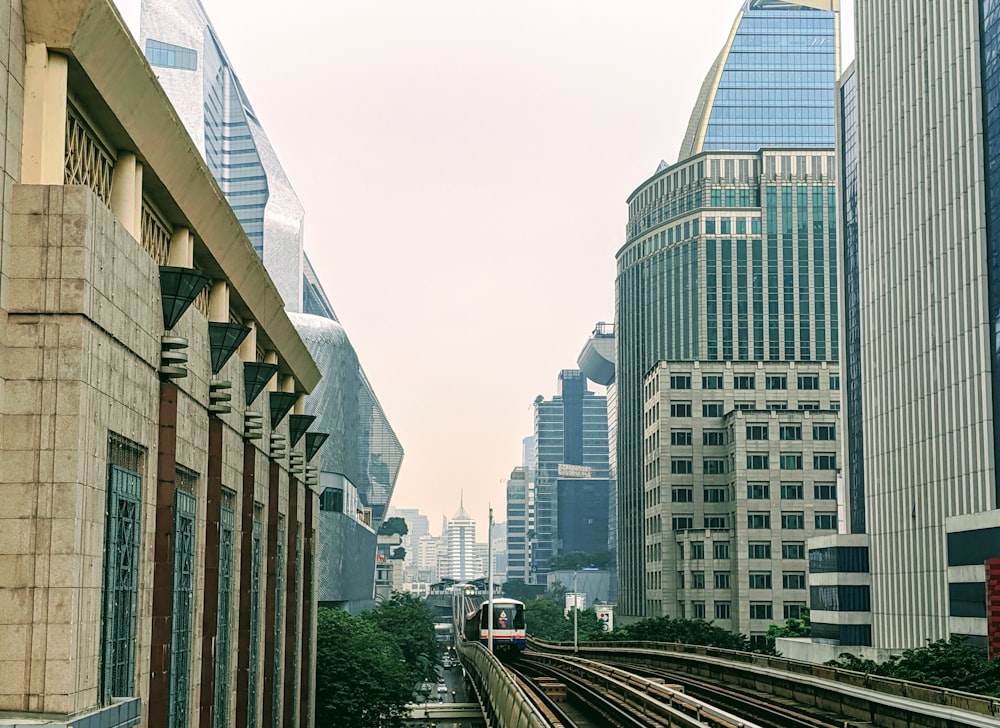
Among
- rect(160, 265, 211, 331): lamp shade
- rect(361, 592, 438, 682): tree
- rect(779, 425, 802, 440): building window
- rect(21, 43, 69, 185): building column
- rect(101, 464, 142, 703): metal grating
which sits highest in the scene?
rect(779, 425, 802, 440): building window

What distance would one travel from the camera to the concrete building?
7094cm

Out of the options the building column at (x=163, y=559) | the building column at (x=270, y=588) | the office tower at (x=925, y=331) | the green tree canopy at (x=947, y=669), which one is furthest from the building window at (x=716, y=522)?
the building column at (x=163, y=559)

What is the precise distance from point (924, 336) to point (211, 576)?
60.9 m

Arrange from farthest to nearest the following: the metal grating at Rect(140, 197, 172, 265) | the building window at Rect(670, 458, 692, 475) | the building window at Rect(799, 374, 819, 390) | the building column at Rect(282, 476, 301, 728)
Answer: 1. the building window at Rect(799, 374, 819, 390)
2. the building window at Rect(670, 458, 692, 475)
3. the building column at Rect(282, 476, 301, 728)
4. the metal grating at Rect(140, 197, 172, 265)

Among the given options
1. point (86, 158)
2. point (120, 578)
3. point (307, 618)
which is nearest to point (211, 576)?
point (120, 578)

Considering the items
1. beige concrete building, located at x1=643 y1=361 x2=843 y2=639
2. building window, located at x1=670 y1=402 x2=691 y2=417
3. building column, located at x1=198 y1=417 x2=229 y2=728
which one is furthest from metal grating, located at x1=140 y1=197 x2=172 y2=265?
building window, located at x1=670 y1=402 x2=691 y2=417

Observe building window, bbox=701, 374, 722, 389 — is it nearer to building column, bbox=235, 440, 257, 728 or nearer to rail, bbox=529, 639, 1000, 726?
rail, bbox=529, 639, 1000, 726

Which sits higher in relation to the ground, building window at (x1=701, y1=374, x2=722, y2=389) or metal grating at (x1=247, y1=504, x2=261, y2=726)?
building window at (x1=701, y1=374, x2=722, y2=389)

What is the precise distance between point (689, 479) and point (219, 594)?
12691cm

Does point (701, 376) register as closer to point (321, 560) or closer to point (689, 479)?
point (689, 479)

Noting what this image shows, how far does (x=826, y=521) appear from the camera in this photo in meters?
143

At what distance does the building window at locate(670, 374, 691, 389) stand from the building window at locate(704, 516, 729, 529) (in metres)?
15.3

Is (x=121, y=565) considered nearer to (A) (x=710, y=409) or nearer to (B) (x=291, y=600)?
(B) (x=291, y=600)

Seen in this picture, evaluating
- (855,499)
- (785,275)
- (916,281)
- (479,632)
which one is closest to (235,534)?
(916,281)
